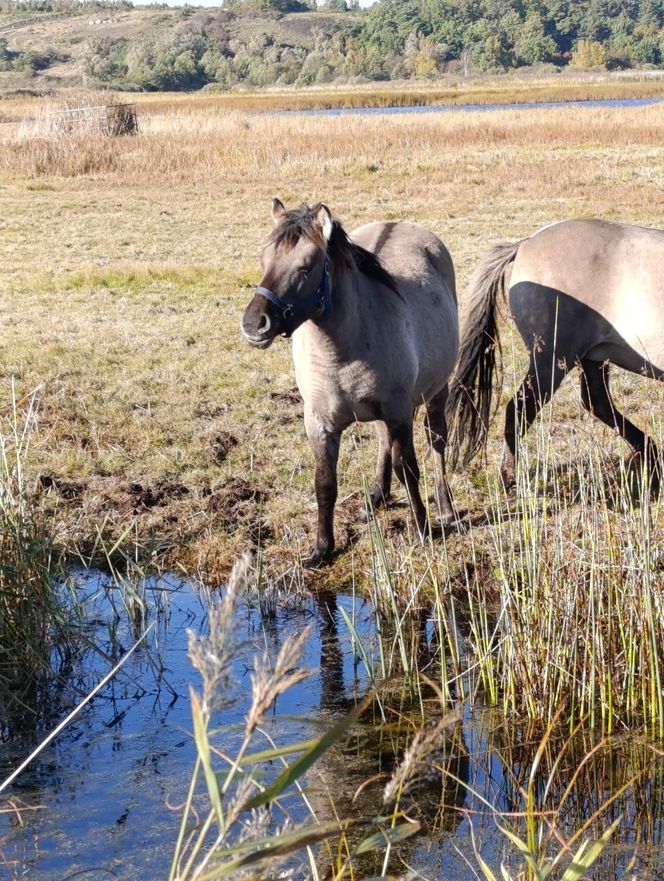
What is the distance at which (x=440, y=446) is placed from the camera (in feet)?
18.5

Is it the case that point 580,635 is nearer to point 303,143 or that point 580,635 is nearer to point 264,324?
point 264,324

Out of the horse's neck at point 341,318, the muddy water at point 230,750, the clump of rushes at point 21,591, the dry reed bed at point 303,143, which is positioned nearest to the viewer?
the muddy water at point 230,750

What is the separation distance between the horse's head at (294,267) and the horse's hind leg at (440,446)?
1.27 meters

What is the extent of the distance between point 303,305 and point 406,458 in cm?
101

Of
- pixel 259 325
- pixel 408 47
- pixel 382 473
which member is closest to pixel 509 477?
pixel 382 473

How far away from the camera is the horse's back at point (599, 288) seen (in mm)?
5441

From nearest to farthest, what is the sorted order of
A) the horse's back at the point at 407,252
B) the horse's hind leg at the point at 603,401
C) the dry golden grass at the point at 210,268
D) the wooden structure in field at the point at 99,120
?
the horse's back at the point at 407,252
the dry golden grass at the point at 210,268
the horse's hind leg at the point at 603,401
the wooden structure in field at the point at 99,120

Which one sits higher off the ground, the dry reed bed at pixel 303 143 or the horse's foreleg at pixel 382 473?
the dry reed bed at pixel 303 143

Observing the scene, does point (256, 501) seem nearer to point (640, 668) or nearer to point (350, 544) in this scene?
point (350, 544)

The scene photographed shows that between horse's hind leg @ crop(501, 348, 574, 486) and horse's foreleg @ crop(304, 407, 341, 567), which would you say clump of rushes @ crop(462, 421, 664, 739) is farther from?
horse's hind leg @ crop(501, 348, 574, 486)

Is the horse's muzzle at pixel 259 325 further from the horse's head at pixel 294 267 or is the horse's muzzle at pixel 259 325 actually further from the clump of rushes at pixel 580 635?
the clump of rushes at pixel 580 635

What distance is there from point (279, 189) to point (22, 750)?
15.9 metres

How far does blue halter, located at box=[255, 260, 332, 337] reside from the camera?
4.17m

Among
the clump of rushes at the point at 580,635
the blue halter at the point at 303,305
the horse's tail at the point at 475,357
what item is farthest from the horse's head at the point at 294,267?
the horse's tail at the point at 475,357
